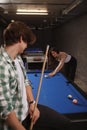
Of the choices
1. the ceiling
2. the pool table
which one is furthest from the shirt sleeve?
the ceiling

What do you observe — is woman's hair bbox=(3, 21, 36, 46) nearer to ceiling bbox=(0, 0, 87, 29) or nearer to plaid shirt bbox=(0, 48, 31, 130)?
plaid shirt bbox=(0, 48, 31, 130)

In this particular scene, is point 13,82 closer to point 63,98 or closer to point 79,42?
point 63,98

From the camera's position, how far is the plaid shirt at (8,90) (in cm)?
149

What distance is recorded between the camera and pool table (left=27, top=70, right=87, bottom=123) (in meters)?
2.42

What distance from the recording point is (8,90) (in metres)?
1.51

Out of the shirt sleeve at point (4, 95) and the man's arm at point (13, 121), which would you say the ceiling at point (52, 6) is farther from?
the man's arm at point (13, 121)

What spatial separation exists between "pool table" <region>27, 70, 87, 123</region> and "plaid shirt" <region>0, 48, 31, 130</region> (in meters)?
0.87

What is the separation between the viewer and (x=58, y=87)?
11.7ft

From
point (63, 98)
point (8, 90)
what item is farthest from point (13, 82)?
point (63, 98)

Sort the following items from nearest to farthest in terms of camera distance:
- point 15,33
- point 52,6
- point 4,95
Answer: point 4,95 < point 15,33 < point 52,6

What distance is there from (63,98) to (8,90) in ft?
5.13

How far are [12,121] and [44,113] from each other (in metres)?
0.78

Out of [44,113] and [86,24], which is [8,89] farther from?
[86,24]

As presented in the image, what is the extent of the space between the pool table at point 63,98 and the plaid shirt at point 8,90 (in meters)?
0.87
